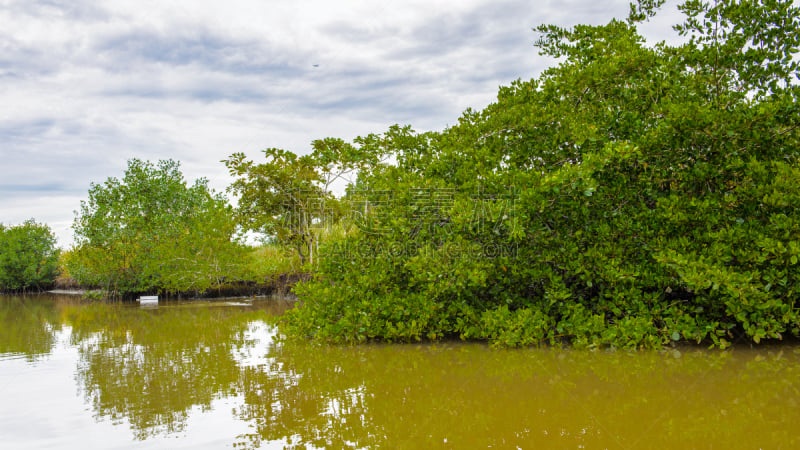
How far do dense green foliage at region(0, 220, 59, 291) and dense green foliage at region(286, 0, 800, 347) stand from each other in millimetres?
26739

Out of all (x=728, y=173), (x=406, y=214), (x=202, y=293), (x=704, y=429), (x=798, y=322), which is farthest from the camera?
(x=202, y=293)

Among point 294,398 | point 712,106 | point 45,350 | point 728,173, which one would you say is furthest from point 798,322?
point 45,350

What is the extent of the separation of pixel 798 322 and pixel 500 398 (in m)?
4.09

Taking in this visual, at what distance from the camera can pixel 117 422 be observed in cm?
415

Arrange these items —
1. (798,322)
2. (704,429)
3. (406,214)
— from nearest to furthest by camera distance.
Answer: (704,429) → (798,322) → (406,214)

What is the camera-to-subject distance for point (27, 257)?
27828mm

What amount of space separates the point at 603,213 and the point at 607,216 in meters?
0.07

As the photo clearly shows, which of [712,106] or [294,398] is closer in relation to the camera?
[294,398]

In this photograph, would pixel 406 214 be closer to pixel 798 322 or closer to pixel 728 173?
pixel 728 173

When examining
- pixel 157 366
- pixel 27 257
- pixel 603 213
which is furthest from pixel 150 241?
pixel 603 213

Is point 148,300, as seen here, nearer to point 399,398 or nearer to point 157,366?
point 157,366

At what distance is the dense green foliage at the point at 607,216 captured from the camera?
6.23 metres

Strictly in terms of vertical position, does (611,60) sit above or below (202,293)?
above

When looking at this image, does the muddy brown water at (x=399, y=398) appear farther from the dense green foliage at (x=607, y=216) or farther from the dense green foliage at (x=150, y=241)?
the dense green foliage at (x=150, y=241)
